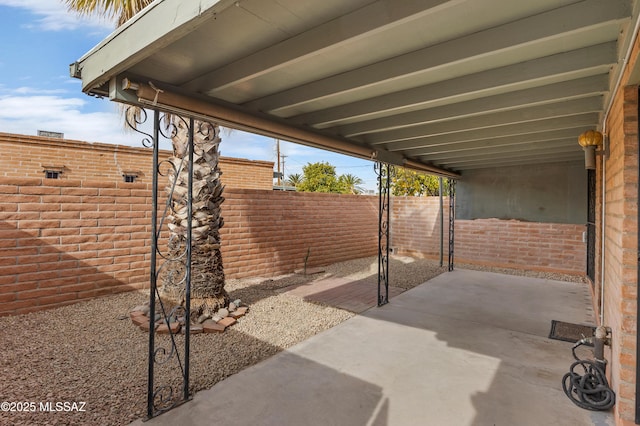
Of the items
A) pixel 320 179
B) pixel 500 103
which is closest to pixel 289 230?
pixel 500 103

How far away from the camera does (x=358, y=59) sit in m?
2.51

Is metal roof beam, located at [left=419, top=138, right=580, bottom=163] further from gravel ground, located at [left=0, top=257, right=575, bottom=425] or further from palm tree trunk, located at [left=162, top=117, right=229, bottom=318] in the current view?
palm tree trunk, located at [left=162, top=117, right=229, bottom=318]

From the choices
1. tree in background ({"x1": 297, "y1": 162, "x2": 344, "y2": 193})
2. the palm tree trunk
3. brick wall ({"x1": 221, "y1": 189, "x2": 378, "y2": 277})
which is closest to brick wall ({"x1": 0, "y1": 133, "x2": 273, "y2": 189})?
brick wall ({"x1": 221, "y1": 189, "x2": 378, "y2": 277})

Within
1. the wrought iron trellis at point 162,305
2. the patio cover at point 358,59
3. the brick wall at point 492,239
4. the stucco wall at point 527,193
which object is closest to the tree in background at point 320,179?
the brick wall at point 492,239

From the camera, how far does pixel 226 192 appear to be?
22.0ft

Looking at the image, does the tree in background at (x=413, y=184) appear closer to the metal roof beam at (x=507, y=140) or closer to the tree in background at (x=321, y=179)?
the tree in background at (x=321, y=179)

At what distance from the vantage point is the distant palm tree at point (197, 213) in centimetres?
454

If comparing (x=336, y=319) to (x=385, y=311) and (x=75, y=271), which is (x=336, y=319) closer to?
(x=385, y=311)

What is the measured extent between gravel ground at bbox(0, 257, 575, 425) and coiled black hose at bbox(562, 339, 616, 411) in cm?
272

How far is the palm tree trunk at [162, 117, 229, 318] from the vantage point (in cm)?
457

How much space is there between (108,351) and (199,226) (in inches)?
71.9

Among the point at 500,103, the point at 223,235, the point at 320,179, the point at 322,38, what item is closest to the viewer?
the point at 322,38

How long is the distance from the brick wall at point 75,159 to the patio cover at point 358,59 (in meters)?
8.67

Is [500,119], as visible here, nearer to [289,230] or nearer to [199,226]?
[199,226]
